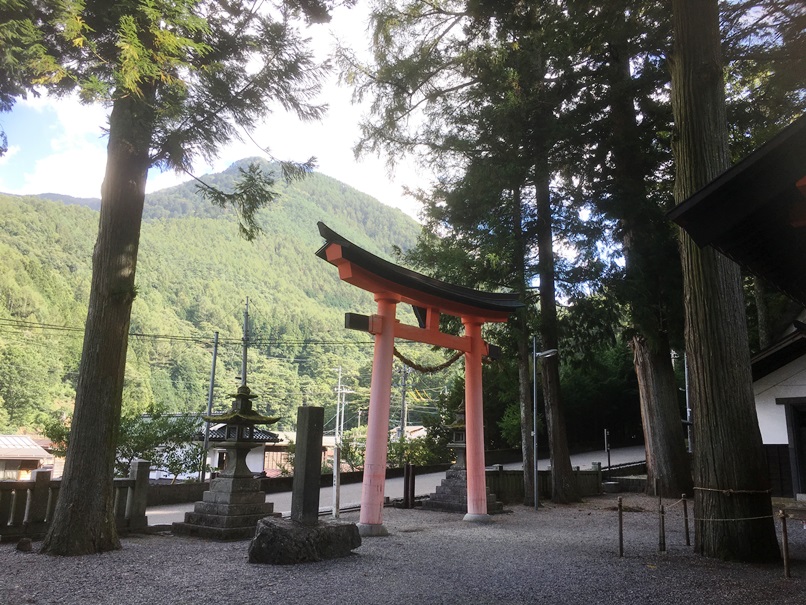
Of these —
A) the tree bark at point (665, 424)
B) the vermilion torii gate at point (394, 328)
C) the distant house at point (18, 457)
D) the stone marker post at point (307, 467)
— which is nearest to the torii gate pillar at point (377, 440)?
the vermilion torii gate at point (394, 328)

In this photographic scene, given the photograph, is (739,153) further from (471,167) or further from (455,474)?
(455,474)

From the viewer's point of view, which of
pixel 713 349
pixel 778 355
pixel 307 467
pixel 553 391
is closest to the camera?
pixel 713 349

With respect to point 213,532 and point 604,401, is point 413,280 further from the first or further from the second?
point 604,401

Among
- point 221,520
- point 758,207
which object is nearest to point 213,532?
point 221,520

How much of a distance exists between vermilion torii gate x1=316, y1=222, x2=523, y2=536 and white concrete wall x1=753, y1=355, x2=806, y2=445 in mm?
6458

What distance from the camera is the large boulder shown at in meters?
6.60

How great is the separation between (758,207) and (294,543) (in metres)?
5.67

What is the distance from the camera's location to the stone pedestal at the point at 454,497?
507 inches

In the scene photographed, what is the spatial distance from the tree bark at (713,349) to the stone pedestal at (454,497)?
6.30 m

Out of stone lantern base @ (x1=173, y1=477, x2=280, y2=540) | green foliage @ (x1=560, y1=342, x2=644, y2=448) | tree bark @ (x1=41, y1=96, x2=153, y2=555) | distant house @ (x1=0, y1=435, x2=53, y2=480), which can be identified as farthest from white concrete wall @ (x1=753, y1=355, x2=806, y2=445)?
distant house @ (x1=0, y1=435, x2=53, y2=480)

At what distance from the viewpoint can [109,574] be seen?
19.7ft

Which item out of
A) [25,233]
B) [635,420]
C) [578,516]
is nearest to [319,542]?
[578,516]

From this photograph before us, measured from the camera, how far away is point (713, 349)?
7.00 m

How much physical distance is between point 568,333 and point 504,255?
2583 mm
